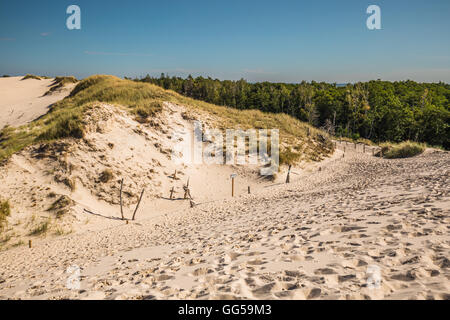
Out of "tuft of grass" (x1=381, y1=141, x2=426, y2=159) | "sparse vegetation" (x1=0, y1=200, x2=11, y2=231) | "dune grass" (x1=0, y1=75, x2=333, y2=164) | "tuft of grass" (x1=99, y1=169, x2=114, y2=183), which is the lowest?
"sparse vegetation" (x1=0, y1=200, x2=11, y2=231)

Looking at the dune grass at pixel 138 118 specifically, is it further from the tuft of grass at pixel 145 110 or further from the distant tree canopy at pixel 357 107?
the distant tree canopy at pixel 357 107

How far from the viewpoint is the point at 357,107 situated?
50.2 m

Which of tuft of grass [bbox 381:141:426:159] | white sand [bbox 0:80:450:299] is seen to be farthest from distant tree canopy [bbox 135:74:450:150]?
white sand [bbox 0:80:450:299]

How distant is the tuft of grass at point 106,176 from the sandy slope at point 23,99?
19.5 metres

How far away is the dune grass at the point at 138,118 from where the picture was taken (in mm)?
16844

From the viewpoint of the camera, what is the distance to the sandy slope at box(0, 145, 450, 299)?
3398 mm

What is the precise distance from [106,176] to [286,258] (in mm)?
13261

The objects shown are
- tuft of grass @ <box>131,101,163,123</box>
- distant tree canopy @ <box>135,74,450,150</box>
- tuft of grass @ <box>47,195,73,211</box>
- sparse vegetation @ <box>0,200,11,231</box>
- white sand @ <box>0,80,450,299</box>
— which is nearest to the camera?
white sand @ <box>0,80,450,299</box>

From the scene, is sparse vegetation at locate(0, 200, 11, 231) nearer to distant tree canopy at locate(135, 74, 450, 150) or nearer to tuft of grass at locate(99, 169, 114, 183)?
tuft of grass at locate(99, 169, 114, 183)

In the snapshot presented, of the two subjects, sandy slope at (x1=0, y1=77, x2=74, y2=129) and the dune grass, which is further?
sandy slope at (x1=0, y1=77, x2=74, y2=129)

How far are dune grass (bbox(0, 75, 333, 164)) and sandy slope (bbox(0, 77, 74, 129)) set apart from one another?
432cm

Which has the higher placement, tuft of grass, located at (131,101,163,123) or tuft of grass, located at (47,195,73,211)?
tuft of grass, located at (131,101,163,123)

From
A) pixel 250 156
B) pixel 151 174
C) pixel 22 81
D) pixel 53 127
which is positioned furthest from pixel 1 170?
pixel 22 81

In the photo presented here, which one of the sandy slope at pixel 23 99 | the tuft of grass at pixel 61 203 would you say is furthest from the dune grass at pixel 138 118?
the tuft of grass at pixel 61 203
